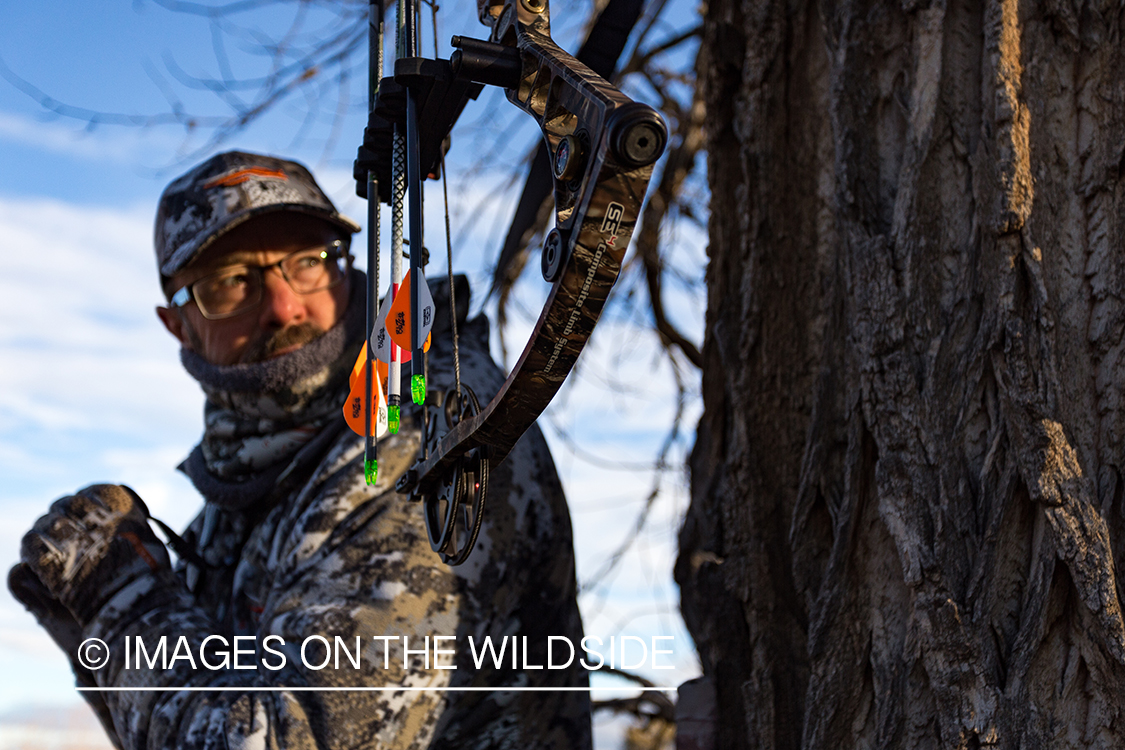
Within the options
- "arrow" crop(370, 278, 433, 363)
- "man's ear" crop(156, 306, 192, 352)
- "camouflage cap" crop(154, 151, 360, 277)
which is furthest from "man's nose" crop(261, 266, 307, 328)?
"arrow" crop(370, 278, 433, 363)

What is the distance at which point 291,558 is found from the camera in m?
1.85

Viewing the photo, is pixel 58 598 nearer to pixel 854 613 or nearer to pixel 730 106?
pixel 854 613

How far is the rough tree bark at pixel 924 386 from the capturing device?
1306 mm

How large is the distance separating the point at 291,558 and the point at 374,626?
272 mm

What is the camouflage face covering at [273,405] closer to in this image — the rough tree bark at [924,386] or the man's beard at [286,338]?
the man's beard at [286,338]

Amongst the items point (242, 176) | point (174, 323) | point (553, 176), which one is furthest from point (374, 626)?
point (174, 323)

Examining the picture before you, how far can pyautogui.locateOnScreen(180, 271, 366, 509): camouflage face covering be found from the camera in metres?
2.15

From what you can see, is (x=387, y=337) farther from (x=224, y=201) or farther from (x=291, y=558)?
(x=224, y=201)

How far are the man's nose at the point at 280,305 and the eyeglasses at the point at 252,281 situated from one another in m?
0.02

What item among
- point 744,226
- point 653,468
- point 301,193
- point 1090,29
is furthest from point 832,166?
point 653,468

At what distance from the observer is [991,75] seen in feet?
4.85

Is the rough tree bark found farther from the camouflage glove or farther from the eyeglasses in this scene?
the camouflage glove

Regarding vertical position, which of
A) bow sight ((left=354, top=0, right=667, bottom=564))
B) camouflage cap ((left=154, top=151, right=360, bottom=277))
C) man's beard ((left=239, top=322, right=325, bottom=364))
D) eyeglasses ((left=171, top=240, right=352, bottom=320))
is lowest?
bow sight ((left=354, top=0, right=667, bottom=564))

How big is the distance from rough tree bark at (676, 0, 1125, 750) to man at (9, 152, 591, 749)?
0.41m
